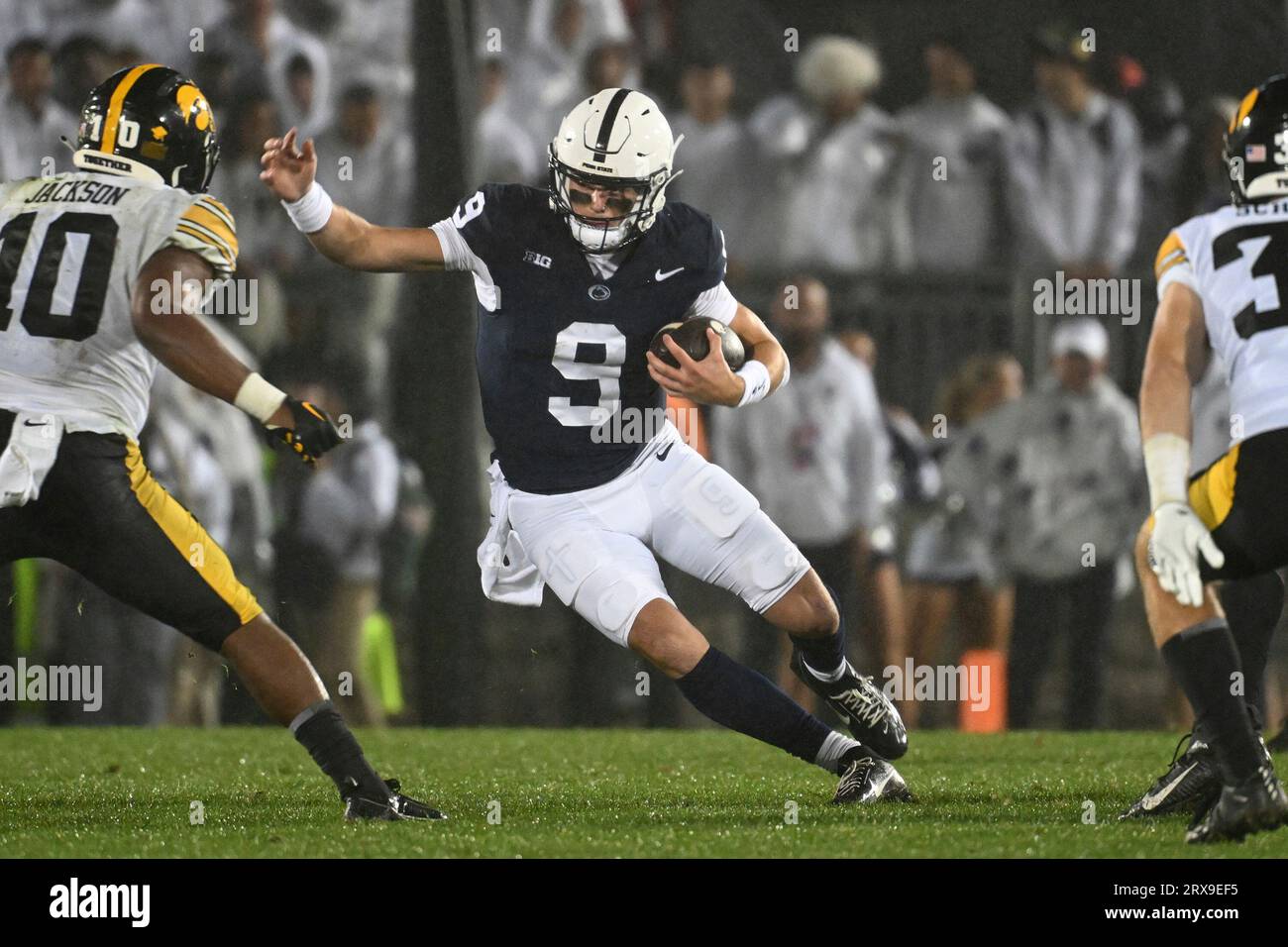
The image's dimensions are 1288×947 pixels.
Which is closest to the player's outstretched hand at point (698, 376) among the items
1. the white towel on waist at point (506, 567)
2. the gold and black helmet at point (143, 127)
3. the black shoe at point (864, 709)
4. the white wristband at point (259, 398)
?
the white towel on waist at point (506, 567)

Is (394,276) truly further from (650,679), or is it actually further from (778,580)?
(778,580)

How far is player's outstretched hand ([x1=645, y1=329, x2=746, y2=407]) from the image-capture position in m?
4.66

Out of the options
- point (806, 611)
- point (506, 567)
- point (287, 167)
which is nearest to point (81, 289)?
point (287, 167)

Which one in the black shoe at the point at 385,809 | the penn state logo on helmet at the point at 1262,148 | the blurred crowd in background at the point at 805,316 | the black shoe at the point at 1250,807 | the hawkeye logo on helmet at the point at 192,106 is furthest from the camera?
the blurred crowd in background at the point at 805,316

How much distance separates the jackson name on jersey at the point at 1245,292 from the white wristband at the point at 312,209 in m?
2.03

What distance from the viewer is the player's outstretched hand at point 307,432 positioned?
4367mm

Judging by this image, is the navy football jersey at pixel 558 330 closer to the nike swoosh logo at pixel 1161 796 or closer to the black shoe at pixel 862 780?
the black shoe at pixel 862 780

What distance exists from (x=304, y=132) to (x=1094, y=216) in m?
3.71

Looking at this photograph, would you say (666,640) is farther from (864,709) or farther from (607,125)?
(607,125)

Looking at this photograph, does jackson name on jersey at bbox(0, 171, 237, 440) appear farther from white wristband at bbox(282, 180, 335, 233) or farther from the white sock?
the white sock

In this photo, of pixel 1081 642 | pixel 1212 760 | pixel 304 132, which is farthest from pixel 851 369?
pixel 1212 760

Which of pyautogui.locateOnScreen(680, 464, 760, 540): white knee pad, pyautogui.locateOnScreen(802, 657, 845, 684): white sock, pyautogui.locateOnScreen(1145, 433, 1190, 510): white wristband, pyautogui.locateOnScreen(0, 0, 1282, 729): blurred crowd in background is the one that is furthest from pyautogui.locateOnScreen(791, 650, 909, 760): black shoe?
pyautogui.locateOnScreen(0, 0, 1282, 729): blurred crowd in background

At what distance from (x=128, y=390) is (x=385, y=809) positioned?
1.21 meters

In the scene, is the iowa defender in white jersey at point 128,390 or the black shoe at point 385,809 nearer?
the iowa defender in white jersey at point 128,390
